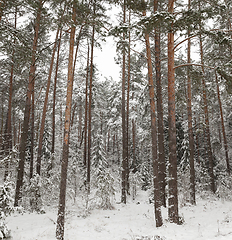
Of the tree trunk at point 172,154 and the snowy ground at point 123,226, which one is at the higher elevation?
the tree trunk at point 172,154

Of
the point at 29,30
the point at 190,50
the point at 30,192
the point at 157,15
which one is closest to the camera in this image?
the point at 157,15

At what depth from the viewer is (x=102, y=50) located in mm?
11688

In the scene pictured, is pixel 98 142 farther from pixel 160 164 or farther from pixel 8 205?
pixel 8 205

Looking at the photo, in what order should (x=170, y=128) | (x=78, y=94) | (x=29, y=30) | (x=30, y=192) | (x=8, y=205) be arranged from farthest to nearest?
(x=78, y=94) → (x=29, y=30) → (x=30, y=192) → (x=170, y=128) → (x=8, y=205)

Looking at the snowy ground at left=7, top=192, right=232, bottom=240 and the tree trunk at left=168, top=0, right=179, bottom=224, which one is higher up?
the tree trunk at left=168, top=0, right=179, bottom=224

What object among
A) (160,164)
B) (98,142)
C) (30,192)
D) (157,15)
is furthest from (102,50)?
(98,142)

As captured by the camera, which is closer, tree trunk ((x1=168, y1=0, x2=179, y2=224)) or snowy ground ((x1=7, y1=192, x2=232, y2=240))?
snowy ground ((x1=7, y1=192, x2=232, y2=240))

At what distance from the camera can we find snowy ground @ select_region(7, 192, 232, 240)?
268 inches

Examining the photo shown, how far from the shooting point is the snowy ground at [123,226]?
6.80 meters

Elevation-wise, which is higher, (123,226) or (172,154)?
(172,154)

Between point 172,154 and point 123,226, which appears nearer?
point 172,154

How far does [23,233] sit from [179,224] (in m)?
5.93

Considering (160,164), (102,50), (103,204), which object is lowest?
(103,204)

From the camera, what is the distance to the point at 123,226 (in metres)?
8.70
